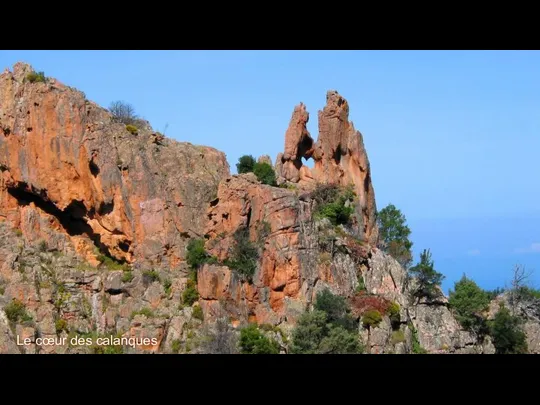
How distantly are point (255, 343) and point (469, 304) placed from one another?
1192 centimetres

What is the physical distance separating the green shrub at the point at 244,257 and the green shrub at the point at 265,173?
12.4 feet

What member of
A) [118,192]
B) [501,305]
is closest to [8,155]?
[118,192]

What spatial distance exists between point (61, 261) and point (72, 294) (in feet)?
6.05

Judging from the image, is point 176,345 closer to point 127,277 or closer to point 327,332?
point 327,332

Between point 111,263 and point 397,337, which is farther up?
point 111,263

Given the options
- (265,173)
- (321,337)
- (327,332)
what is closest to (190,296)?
(321,337)

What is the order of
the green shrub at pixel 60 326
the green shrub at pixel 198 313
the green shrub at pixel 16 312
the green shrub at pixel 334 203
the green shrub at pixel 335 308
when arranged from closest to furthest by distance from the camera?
1. the green shrub at pixel 335 308
2. the green shrub at pixel 198 313
3. the green shrub at pixel 16 312
4. the green shrub at pixel 60 326
5. the green shrub at pixel 334 203

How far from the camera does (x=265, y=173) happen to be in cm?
3853

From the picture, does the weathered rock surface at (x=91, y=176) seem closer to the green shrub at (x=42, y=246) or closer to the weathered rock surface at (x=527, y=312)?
the green shrub at (x=42, y=246)

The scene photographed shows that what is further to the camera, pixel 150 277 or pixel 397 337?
pixel 150 277

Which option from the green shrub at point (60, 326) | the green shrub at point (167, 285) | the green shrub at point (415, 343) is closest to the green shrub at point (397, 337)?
the green shrub at point (415, 343)

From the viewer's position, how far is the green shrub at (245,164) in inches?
1563
